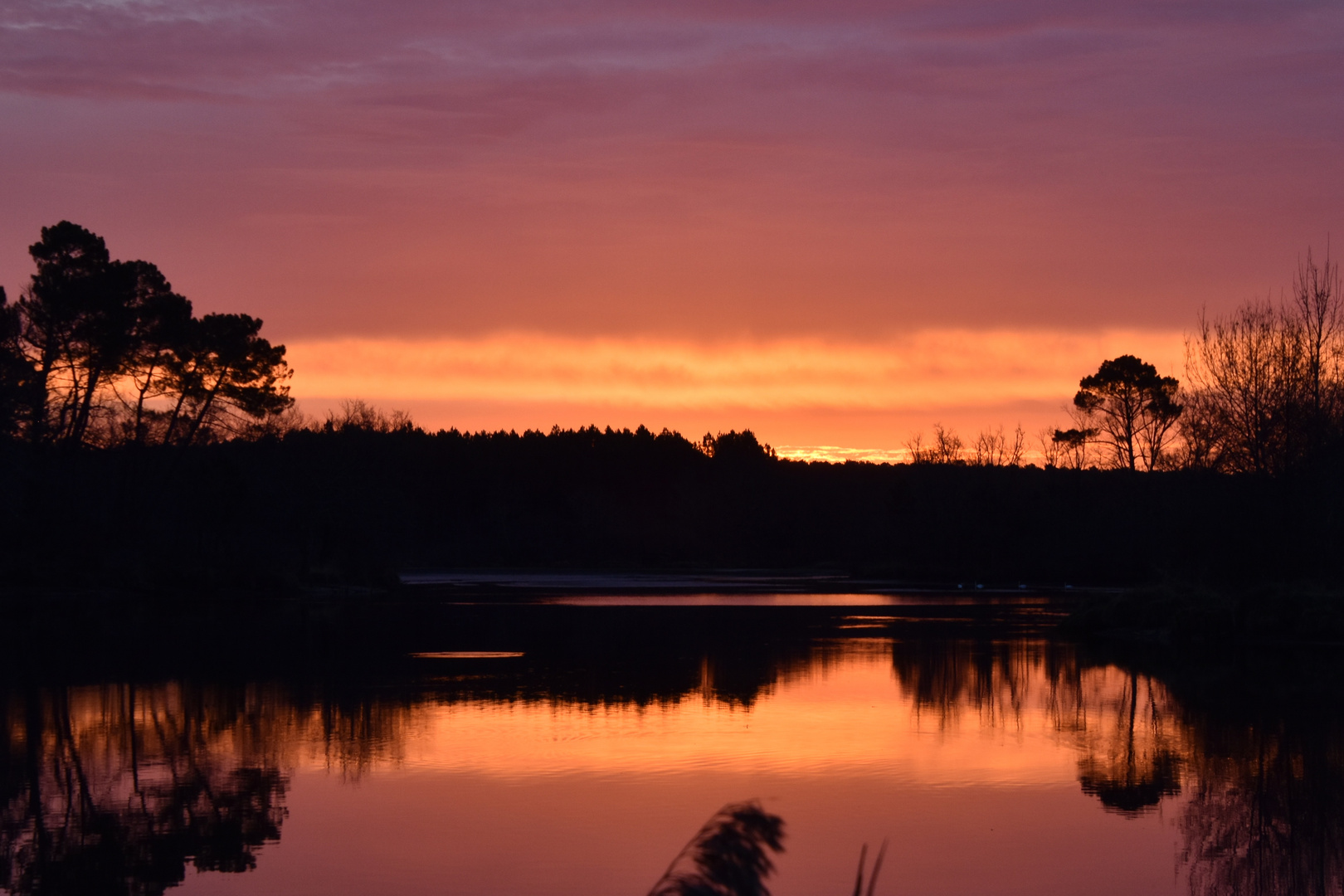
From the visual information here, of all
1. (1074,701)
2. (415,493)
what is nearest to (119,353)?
(1074,701)

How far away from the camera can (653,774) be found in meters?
12.8

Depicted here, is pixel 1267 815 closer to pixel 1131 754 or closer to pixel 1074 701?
pixel 1131 754

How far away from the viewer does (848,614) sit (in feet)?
124

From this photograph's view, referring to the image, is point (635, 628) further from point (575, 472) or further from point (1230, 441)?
point (575, 472)

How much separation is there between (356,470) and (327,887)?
59689 millimetres

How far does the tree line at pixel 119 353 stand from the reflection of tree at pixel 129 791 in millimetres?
26374

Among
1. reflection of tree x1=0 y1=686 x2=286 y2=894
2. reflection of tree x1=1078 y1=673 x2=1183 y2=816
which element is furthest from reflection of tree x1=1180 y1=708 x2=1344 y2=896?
reflection of tree x1=0 y1=686 x2=286 y2=894

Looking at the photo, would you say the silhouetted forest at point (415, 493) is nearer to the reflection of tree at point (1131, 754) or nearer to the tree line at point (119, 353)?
the tree line at point (119, 353)

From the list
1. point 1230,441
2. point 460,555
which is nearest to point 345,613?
point 1230,441

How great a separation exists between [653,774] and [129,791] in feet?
15.7

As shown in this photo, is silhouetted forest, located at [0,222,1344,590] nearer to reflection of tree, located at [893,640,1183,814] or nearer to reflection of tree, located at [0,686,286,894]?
reflection of tree, located at [893,640,1183,814]

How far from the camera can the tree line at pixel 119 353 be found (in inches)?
1785

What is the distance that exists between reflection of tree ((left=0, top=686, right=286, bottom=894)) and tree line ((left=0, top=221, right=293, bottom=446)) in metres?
26.4

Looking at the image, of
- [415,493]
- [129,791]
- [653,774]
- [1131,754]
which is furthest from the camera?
[415,493]
